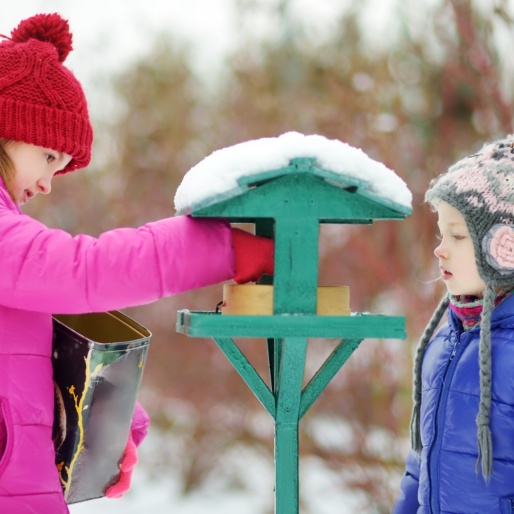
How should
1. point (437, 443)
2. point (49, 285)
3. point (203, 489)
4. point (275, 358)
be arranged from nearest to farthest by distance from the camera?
point (49, 285) → point (437, 443) → point (275, 358) → point (203, 489)

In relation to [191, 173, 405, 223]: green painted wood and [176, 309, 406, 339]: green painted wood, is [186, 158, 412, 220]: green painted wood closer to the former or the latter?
[191, 173, 405, 223]: green painted wood

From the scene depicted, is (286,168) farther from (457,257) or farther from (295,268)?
(457,257)

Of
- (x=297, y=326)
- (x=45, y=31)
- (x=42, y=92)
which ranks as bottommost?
(x=297, y=326)

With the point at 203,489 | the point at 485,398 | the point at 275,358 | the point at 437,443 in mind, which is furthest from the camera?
the point at 203,489

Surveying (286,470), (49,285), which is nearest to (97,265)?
(49,285)

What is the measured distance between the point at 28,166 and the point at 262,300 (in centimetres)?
62

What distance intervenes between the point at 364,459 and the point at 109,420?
3.27 meters

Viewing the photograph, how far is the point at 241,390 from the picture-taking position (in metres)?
6.45

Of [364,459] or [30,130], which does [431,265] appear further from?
[30,130]

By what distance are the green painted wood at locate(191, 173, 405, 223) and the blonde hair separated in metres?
0.53

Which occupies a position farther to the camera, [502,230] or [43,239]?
[502,230]

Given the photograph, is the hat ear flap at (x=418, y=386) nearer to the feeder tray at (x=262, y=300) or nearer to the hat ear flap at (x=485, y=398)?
the hat ear flap at (x=485, y=398)

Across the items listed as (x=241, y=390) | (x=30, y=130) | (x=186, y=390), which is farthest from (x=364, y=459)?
(x=30, y=130)

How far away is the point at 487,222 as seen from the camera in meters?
1.72
